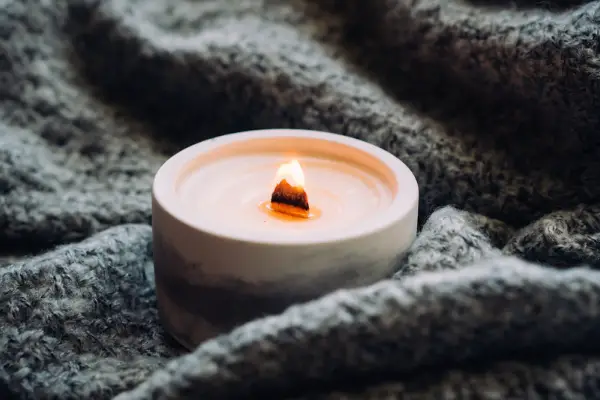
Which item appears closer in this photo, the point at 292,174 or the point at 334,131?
the point at 292,174

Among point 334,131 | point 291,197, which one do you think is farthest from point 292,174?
point 334,131

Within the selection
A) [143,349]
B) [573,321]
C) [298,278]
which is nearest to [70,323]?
[143,349]

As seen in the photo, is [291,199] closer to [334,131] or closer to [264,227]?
[264,227]

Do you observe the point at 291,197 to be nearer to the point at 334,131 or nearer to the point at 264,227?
the point at 264,227

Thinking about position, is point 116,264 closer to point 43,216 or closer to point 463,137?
point 43,216

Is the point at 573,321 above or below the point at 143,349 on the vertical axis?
above

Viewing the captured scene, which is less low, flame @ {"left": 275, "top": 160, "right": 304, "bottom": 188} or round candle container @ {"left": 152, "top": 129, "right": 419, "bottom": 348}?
flame @ {"left": 275, "top": 160, "right": 304, "bottom": 188}
